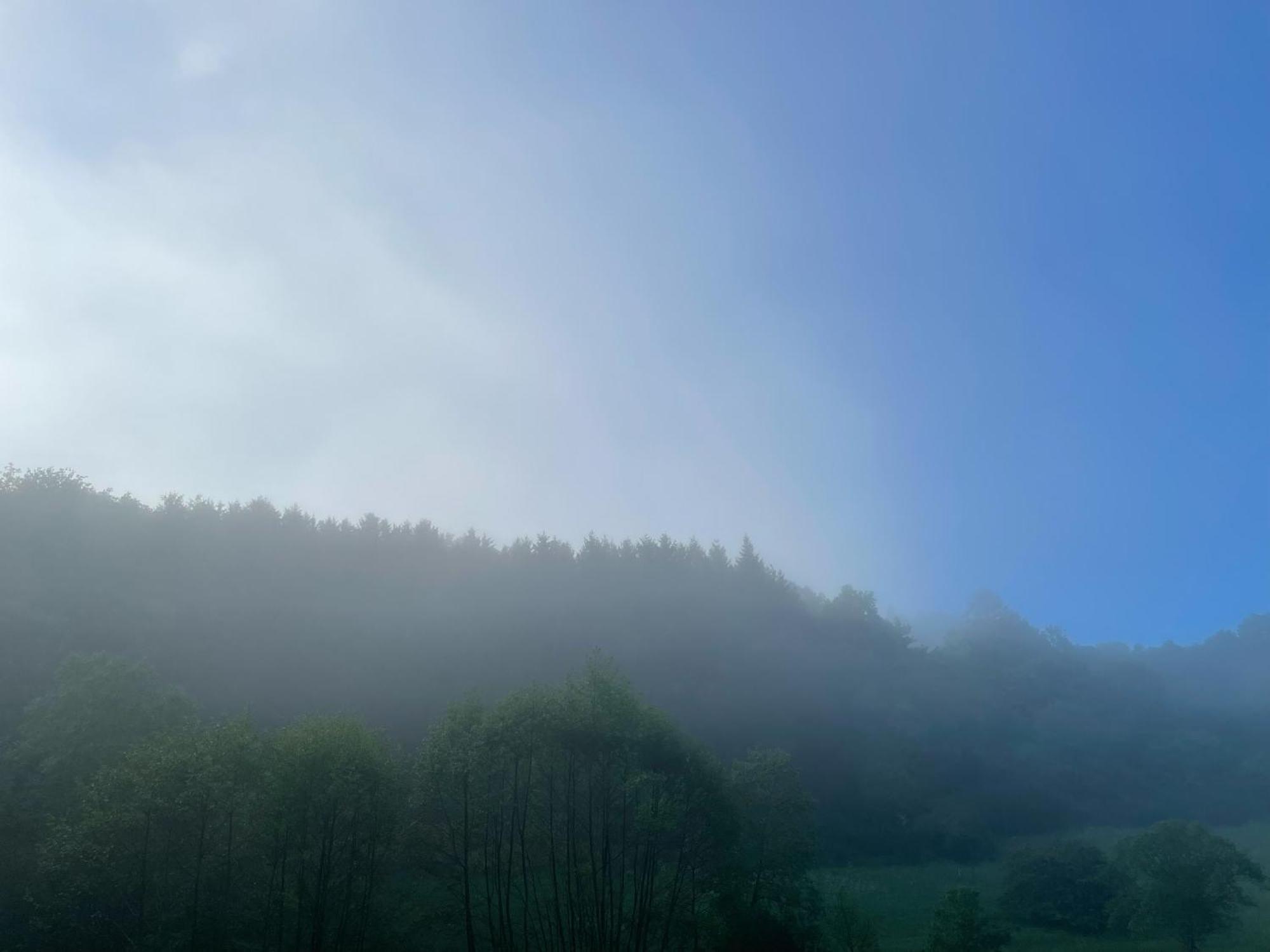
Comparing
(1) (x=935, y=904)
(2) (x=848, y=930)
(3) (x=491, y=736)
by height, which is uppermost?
(3) (x=491, y=736)

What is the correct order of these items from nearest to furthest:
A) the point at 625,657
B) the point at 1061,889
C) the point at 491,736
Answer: the point at 491,736
the point at 1061,889
the point at 625,657

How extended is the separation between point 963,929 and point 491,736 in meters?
36.5

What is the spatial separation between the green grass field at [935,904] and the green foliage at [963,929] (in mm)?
6399

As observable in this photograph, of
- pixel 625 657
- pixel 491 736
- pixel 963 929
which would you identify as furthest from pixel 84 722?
pixel 625 657

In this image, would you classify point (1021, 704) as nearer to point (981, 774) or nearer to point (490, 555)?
point (981, 774)

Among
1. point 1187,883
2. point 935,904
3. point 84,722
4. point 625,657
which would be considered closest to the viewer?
point 84,722

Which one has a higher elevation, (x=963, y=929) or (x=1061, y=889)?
(x=963, y=929)

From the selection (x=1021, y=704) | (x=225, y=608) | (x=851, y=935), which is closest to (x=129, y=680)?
(x=225, y=608)

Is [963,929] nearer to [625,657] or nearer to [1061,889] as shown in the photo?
[1061,889]

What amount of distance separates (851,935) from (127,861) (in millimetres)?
43575

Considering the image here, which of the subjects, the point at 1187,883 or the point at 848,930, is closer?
the point at 848,930

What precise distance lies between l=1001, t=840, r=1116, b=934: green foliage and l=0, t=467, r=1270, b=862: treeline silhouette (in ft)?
43.6

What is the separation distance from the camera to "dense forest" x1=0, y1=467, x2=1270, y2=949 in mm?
40062

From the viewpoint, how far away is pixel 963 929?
177 ft
